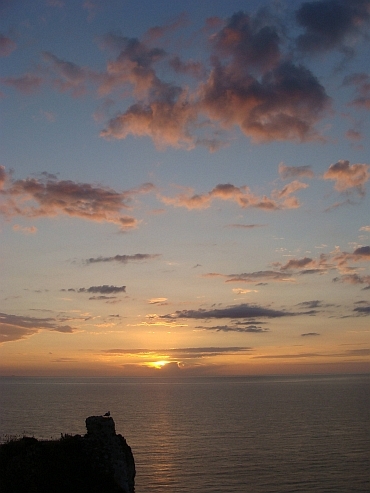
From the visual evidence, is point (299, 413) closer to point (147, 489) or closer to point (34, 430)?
point (34, 430)

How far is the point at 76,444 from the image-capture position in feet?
118

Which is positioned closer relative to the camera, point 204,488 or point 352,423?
point 204,488

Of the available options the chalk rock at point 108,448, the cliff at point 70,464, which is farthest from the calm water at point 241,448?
the cliff at point 70,464

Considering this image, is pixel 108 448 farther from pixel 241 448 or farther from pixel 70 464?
pixel 241 448

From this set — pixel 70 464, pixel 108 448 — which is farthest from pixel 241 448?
pixel 70 464

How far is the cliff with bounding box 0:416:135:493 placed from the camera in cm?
3322

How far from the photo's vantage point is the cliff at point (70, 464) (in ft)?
109

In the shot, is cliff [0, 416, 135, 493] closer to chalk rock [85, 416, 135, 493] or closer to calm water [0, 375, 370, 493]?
chalk rock [85, 416, 135, 493]

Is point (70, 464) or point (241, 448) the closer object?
point (70, 464)

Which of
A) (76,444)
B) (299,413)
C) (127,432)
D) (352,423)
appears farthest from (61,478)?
(299,413)

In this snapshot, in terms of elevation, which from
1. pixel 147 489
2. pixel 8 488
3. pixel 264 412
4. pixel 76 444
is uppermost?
pixel 76 444

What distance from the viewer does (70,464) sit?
113ft

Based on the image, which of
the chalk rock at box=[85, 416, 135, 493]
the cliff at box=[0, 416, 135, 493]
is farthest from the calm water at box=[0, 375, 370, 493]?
the cliff at box=[0, 416, 135, 493]

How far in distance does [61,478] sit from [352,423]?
303ft
